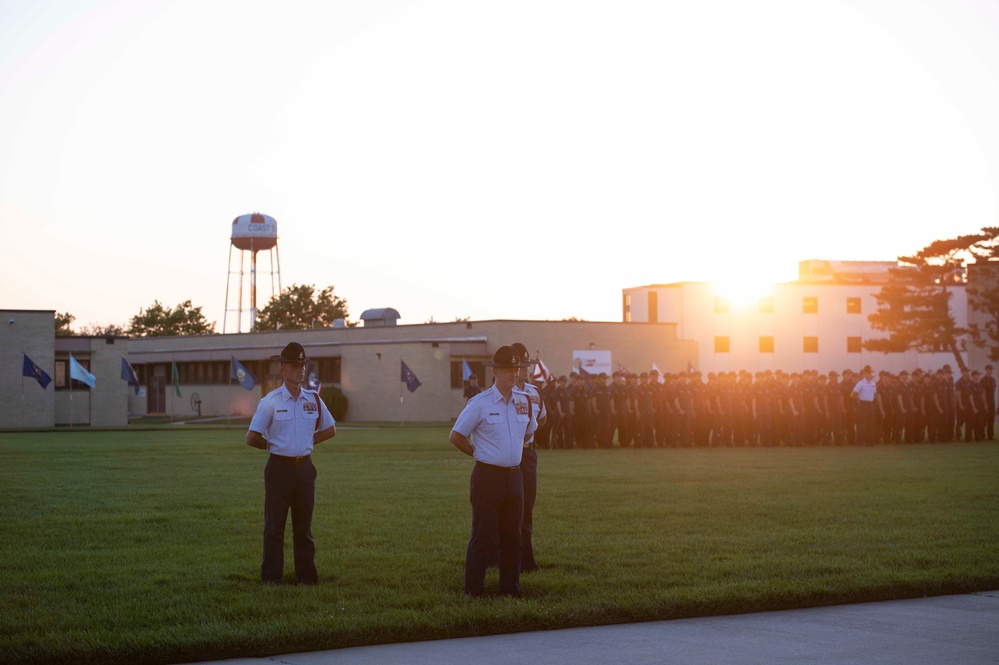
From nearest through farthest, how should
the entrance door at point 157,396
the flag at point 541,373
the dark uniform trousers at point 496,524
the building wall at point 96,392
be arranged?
the dark uniform trousers at point 496,524, the flag at point 541,373, the building wall at point 96,392, the entrance door at point 157,396

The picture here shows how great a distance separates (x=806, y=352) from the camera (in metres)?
80.5

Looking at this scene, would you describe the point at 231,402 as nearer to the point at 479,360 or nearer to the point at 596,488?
the point at 479,360

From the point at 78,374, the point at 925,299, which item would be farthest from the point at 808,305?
the point at 78,374

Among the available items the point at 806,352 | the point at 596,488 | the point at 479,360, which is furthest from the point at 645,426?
the point at 806,352

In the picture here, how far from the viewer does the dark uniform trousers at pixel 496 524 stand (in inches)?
391

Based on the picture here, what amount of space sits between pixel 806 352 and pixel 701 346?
736 centimetres

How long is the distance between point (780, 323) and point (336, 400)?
99.7 feet

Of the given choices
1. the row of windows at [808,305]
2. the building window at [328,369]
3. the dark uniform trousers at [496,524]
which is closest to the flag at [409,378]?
the building window at [328,369]

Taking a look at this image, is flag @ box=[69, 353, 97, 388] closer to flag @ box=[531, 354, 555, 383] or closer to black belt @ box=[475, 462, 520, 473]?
flag @ box=[531, 354, 555, 383]

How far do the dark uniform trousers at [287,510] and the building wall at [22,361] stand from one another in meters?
47.0

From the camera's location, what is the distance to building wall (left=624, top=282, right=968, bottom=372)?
7812 centimetres

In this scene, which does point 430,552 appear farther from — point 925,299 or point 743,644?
point 925,299

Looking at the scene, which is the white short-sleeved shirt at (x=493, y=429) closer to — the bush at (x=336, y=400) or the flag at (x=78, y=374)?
the flag at (x=78, y=374)

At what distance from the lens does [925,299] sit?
68188 mm
